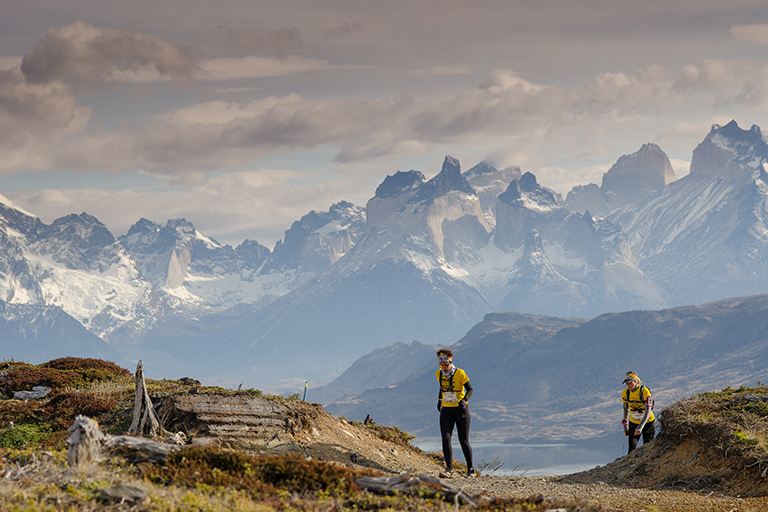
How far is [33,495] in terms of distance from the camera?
11242 millimetres

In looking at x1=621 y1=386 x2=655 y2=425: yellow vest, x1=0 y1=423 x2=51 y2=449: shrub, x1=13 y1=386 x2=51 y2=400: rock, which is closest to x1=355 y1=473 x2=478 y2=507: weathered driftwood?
x1=0 y1=423 x2=51 y2=449: shrub

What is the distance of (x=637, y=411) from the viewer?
24.0m

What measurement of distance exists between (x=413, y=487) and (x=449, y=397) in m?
8.35

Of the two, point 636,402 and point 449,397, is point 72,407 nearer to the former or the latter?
point 449,397

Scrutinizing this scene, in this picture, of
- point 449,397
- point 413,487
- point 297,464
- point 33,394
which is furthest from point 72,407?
point 413,487

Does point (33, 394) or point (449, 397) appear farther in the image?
point (33, 394)

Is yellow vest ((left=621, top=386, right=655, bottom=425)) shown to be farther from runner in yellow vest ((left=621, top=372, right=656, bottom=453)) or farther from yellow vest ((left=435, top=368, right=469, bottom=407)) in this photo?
yellow vest ((left=435, top=368, right=469, bottom=407))

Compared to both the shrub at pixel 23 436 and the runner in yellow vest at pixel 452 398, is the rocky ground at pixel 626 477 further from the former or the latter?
the shrub at pixel 23 436

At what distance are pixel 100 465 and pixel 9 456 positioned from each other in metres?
2.33

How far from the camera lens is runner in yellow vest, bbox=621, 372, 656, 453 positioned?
2364cm

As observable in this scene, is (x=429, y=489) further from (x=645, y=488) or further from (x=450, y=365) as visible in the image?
(x=645, y=488)

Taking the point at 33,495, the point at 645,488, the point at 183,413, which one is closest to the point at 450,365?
the point at 645,488

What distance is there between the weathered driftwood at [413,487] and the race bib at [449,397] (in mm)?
7842

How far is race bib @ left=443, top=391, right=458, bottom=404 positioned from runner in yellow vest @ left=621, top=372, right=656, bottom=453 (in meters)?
6.12
